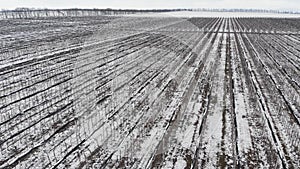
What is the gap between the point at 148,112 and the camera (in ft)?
23.1

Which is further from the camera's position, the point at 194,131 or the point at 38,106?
the point at 38,106

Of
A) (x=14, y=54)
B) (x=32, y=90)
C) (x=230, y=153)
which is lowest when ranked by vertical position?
(x=230, y=153)

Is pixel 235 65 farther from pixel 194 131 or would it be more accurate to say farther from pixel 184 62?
pixel 194 131

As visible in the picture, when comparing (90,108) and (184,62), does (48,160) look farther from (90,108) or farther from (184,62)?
(184,62)

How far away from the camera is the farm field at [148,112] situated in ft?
16.5

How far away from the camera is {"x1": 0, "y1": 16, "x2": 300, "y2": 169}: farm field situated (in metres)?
5.03

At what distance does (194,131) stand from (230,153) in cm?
106

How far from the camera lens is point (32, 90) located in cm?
860

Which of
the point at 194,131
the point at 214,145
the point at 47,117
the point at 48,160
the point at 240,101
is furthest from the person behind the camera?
the point at 240,101

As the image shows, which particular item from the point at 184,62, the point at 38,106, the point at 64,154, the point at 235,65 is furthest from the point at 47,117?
the point at 235,65

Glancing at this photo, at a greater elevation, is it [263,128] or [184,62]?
[184,62]

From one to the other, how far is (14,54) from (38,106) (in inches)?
334

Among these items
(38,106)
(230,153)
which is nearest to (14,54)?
(38,106)

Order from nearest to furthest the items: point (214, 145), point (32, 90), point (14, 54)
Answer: point (214, 145) → point (32, 90) → point (14, 54)
